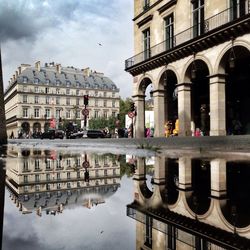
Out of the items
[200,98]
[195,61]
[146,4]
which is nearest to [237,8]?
[195,61]

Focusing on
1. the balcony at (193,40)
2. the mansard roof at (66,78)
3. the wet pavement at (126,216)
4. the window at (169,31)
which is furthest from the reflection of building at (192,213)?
the mansard roof at (66,78)

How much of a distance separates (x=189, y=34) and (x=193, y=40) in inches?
60.0

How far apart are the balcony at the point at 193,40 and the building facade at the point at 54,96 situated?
65.5 meters

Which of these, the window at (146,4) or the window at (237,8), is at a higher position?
the window at (146,4)

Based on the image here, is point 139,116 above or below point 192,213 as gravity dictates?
above

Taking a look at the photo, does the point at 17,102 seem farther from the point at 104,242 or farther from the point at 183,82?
the point at 104,242

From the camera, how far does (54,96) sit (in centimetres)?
10062

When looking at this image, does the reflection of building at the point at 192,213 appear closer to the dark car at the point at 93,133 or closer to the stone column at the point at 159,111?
the stone column at the point at 159,111

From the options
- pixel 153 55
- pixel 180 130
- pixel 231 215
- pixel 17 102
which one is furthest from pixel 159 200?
pixel 17 102

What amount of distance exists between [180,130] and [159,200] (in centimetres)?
2031

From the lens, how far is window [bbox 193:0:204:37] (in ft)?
70.3

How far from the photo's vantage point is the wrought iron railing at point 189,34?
1873cm

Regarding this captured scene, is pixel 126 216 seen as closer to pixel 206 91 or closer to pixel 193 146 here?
pixel 193 146

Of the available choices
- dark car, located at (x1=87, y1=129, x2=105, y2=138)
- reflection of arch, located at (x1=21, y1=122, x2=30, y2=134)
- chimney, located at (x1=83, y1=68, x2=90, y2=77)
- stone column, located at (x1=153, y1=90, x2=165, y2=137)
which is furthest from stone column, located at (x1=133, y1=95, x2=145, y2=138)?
chimney, located at (x1=83, y1=68, x2=90, y2=77)
